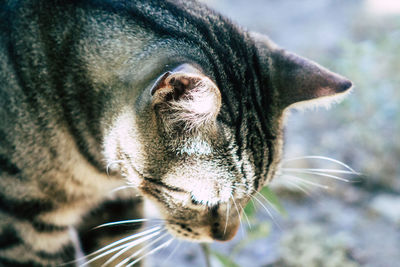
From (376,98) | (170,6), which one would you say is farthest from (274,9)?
(170,6)

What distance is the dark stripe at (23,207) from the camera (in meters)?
1.11

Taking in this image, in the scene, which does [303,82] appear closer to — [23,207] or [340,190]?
[23,207]

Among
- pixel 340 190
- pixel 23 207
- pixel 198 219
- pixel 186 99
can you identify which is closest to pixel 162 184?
pixel 198 219

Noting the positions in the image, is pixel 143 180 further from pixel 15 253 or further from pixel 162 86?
pixel 15 253

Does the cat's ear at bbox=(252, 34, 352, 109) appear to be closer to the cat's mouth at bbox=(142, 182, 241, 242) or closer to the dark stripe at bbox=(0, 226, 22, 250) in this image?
the cat's mouth at bbox=(142, 182, 241, 242)

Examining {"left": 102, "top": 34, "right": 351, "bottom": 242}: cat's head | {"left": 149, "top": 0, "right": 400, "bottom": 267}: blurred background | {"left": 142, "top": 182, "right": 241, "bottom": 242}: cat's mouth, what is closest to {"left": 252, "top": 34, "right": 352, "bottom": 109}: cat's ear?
{"left": 102, "top": 34, "right": 351, "bottom": 242}: cat's head

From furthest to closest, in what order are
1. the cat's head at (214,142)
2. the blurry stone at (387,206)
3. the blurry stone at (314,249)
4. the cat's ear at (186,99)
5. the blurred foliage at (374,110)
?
the blurred foliage at (374,110), the blurry stone at (387,206), the blurry stone at (314,249), the cat's head at (214,142), the cat's ear at (186,99)

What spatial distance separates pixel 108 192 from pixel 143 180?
1.08 feet

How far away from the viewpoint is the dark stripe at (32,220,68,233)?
1.17 metres

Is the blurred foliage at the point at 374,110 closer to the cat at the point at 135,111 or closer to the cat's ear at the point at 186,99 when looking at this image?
the cat at the point at 135,111

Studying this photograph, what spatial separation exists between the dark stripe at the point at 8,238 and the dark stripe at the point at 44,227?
0.18 ft

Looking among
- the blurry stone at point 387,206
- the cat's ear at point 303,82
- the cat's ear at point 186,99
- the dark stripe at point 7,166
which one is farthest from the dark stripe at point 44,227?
the blurry stone at point 387,206

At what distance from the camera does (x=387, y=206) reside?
5.75 ft

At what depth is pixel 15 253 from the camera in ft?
3.83
